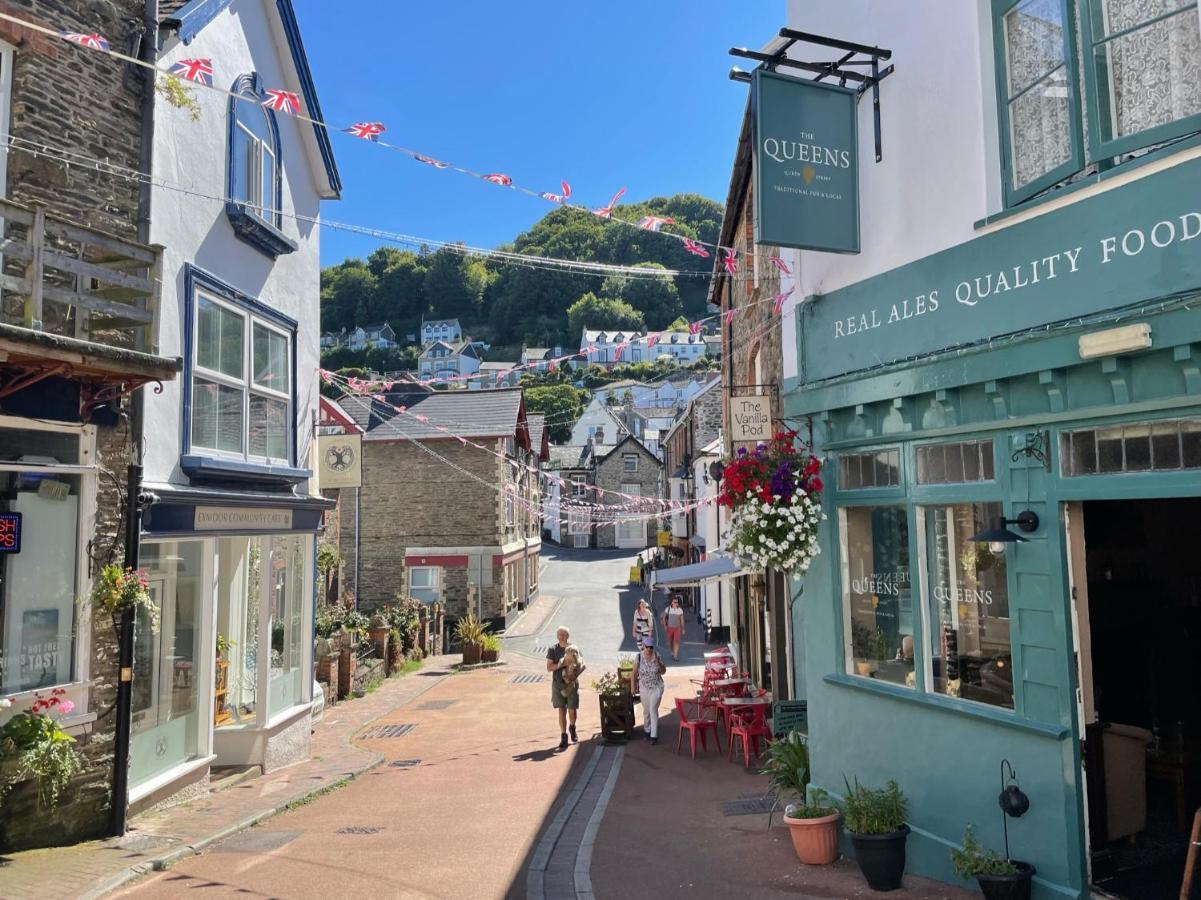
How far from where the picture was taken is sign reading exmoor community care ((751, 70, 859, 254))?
22.7ft

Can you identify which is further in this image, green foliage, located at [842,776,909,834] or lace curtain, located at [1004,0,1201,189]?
green foliage, located at [842,776,909,834]

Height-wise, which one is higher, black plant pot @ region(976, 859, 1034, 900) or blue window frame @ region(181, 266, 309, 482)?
blue window frame @ region(181, 266, 309, 482)

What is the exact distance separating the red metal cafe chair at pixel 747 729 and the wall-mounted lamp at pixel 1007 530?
6.46 metres

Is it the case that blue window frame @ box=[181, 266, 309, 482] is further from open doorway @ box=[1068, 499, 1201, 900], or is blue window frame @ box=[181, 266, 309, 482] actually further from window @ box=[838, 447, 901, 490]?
open doorway @ box=[1068, 499, 1201, 900]

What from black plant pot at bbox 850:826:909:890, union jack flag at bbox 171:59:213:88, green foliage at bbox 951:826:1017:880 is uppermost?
union jack flag at bbox 171:59:213:88

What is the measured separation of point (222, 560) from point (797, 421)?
7.58 m

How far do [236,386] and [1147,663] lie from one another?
1035cm

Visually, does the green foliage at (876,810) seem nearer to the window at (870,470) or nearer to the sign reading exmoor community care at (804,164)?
the window at (870,470)

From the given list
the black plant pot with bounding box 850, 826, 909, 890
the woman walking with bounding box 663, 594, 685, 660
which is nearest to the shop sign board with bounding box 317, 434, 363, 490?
the black plant pot with bounding box 850, 826, 909, 890

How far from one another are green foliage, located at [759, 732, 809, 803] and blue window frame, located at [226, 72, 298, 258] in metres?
8.58

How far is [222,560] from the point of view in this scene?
11.5 metres

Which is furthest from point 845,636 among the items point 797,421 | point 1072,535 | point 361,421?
point 361,421

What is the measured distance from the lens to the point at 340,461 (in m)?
14.3

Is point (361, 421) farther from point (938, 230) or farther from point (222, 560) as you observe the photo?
point (938, 230)
